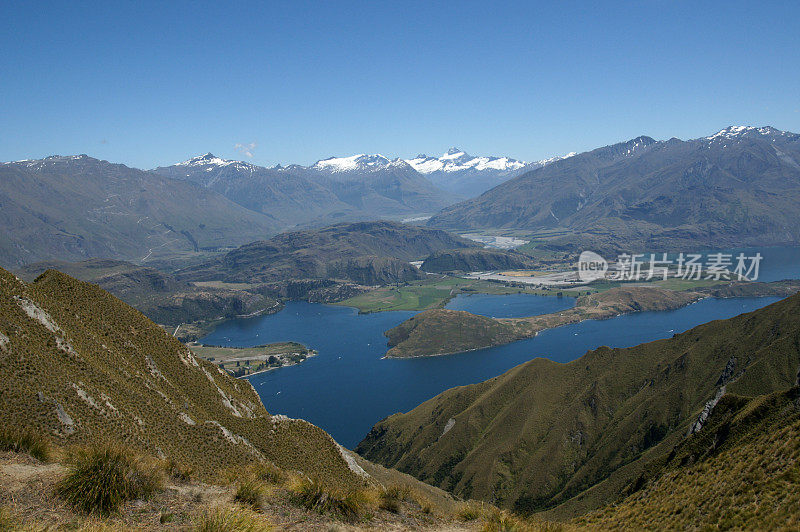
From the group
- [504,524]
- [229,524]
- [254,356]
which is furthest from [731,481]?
[254,356]

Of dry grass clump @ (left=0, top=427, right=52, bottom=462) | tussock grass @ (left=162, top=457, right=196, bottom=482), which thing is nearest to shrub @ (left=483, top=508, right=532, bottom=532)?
tussock grass @ (left=162, top=457, right=196, bottom=482)

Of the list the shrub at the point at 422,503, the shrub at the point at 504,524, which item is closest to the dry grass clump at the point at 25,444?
the shrub at the point at 422,503

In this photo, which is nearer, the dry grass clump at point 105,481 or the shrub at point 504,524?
the dry grass clump at point 105,481

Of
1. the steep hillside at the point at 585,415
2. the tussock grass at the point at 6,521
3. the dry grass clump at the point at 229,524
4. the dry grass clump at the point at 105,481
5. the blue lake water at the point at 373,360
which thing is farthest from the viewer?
the blue lake water at the point at 373,360

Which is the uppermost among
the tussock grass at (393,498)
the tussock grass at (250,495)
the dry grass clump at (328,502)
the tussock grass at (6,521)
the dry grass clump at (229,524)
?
the tussock grass at (6,521)

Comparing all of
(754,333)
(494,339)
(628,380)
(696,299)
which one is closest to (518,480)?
(628,380)

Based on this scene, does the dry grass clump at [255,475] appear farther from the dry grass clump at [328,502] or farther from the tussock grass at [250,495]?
the dry grass clump at [328,502]

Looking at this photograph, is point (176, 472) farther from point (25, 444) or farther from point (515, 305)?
point (515, 305)

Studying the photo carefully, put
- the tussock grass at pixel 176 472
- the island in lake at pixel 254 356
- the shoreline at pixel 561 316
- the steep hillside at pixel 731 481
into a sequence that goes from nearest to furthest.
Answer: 1. the steep hillside at pixel 731 481
2. the tussock grass at pixel 176 472
3. the island in lake at pixel 254 356
4. the shoreline at pixel 561 316
